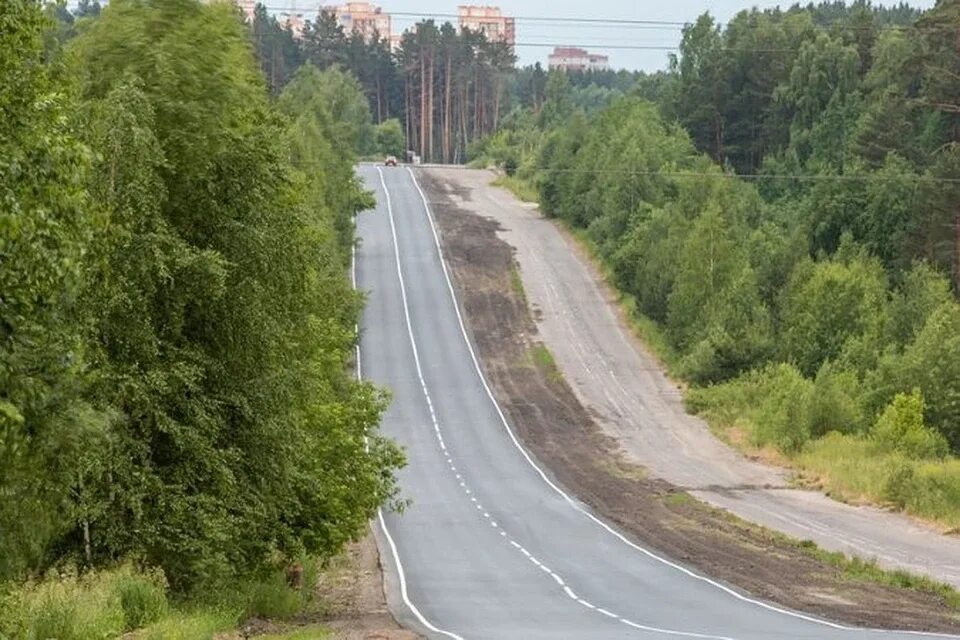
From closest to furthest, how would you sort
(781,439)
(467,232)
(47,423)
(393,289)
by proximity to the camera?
(47,423)
(781,439)
(393,289)
(467,232)

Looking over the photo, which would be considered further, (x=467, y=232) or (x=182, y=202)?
(x=467, y=232)

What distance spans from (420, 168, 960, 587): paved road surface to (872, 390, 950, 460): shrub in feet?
12.7

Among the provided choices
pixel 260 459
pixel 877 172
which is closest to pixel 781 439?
pixel 877 172

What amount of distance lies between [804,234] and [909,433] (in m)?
26.0

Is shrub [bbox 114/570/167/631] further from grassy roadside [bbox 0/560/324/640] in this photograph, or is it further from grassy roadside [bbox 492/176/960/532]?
grassy roadside [bbox 492/176/960/532]

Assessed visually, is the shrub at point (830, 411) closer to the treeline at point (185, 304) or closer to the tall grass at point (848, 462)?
the tall grass at point (848, 462)

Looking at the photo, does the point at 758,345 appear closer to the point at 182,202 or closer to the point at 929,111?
the point at 929,111

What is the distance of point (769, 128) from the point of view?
112m

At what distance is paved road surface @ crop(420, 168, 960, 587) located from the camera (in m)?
44.2

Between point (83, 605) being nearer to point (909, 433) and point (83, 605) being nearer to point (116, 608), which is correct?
point (116, 608)

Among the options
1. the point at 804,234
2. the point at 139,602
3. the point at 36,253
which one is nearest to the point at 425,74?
the point at 804,234

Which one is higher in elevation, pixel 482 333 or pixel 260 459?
pixel 260 459

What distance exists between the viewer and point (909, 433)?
5419cm

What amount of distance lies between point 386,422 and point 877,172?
107 feet
